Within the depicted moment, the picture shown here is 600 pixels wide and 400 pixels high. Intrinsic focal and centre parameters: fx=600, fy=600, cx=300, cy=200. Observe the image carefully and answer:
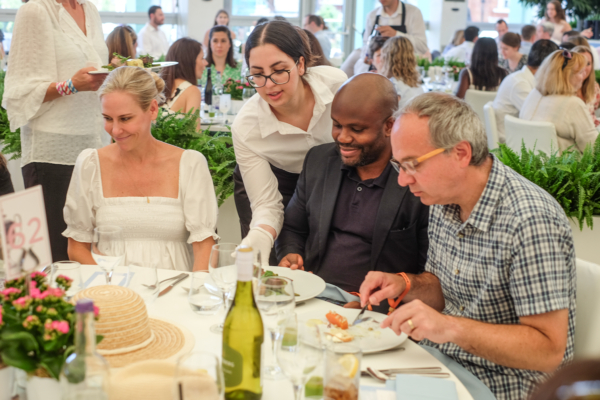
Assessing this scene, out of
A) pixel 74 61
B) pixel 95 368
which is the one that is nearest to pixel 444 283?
pixel 95 368

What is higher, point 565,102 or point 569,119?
point 565,102


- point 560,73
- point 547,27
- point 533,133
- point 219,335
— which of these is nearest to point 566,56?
point 560,73

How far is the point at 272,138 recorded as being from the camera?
2.73m

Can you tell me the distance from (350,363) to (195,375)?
299 millimetres

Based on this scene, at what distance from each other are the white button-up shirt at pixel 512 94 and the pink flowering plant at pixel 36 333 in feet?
17.1

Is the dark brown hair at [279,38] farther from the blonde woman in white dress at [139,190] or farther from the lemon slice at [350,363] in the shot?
the lemon slice at [350,363]

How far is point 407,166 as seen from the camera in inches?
68.3

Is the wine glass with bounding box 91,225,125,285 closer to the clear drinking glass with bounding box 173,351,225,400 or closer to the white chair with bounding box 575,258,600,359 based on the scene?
the clear drinking glass with bounding box 173,351,225,400

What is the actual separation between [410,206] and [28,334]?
1.51 m

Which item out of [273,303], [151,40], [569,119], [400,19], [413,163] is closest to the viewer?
[273,303]

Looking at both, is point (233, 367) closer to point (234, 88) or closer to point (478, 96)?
point (234, 88)

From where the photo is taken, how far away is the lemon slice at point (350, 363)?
110 centimetres

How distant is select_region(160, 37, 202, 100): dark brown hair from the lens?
518cm

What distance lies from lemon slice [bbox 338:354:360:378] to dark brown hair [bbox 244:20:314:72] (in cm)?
163
